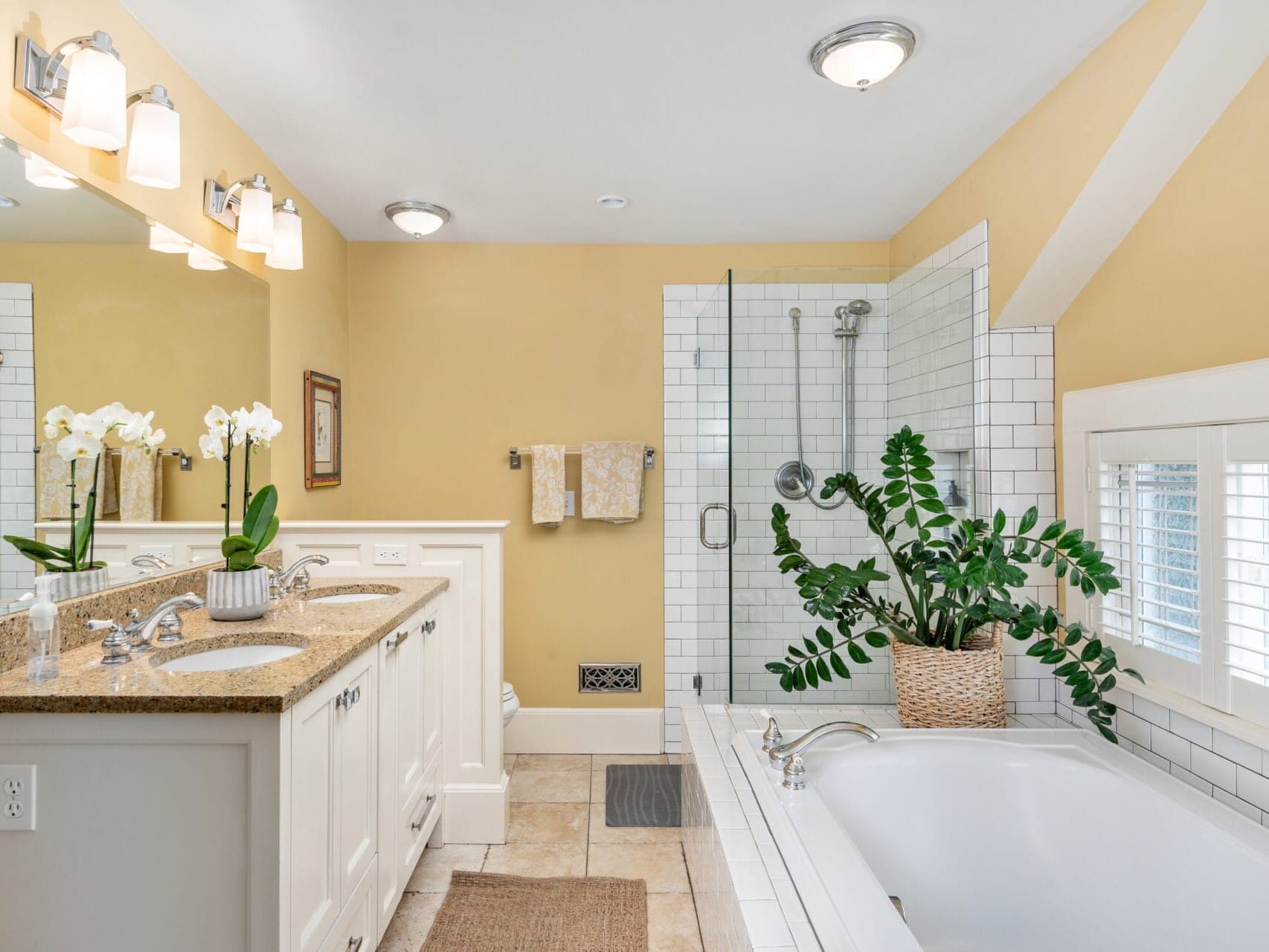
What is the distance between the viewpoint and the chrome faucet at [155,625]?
5.16 feet

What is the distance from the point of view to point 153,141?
5.50ft

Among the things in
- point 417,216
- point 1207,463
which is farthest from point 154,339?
point 1207,463

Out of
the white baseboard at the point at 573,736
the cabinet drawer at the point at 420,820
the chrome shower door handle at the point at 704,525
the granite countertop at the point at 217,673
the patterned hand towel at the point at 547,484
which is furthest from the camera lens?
the white baseboard at the point at 573,736

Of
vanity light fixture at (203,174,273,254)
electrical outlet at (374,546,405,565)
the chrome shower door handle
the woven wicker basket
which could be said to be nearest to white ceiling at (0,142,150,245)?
vanity light fixture at (203,174,273,254)

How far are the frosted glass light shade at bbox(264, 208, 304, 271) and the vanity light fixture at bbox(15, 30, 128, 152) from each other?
77 cm

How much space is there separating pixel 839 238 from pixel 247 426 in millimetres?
2566

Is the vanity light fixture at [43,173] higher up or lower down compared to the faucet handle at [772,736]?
higher up

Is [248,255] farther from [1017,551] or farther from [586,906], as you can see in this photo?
[1017,551]

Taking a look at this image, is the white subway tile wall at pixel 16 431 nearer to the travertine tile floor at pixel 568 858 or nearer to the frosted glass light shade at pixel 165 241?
the frosted glass light shade at pixel 165 241

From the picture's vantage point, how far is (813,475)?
258 centimetres

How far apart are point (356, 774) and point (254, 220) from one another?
1.58 metres

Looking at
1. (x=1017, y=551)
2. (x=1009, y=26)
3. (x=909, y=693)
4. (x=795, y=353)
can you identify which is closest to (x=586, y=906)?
(x=909, y=693)

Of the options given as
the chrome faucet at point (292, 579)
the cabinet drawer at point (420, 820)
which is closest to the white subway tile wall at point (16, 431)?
the chrome faucet at point (292, 579)

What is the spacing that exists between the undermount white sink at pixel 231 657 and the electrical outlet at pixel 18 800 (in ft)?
1.28
